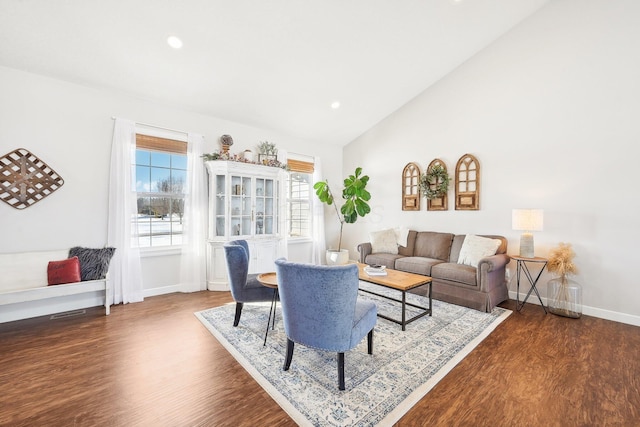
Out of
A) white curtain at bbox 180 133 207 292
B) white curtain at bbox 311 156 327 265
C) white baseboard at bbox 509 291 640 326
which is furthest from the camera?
white curtain at bbox 311 156 327 265

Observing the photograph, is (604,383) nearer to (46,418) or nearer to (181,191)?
(46,418)

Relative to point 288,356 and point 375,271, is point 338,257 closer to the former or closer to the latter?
point 375,271

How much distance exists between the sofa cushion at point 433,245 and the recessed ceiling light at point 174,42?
4.40m

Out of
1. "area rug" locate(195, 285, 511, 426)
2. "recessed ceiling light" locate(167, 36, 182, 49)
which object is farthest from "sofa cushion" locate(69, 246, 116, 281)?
"recessed ceiling light" locate(167, 36, 182, 49)

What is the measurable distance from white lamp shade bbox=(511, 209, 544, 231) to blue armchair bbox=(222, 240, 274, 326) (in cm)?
317

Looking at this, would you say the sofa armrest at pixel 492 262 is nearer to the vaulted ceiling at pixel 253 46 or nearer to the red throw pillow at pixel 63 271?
the vaulted ceiling at pixel 253 46

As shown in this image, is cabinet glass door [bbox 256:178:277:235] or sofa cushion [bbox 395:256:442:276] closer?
sofa cushion [bbox 395:256:442:276]

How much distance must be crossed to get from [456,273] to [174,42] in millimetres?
4385

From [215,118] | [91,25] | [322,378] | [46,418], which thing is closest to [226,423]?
[322,378]

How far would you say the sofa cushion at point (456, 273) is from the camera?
137 inches

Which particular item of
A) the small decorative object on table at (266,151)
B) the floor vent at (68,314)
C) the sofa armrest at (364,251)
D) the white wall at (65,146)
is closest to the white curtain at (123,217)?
the white wall at (65,146)

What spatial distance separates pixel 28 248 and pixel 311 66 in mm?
4071

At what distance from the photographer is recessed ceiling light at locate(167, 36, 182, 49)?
2980mm

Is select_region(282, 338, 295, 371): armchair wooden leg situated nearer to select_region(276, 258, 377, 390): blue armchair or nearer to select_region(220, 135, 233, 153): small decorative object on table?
select_region(276, 258, 377, 390): blue armchair
